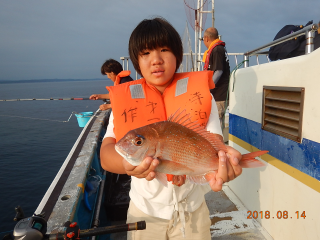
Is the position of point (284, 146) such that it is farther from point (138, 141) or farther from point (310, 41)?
point (138, 141)

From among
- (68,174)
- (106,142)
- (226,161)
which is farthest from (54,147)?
(226,161)

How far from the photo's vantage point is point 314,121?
171 cm

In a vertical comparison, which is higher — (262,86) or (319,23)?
(319,23)

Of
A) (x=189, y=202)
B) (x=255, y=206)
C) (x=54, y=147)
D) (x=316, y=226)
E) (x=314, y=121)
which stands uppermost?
(x=314, y=121)

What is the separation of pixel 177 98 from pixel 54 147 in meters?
13.3

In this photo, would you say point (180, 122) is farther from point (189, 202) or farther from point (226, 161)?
point (189, 202)

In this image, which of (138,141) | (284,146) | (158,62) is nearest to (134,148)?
(138,141)

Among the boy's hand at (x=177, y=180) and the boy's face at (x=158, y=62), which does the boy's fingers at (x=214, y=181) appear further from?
the boy's face at (x=158, y=62)

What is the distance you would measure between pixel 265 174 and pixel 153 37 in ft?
6.91

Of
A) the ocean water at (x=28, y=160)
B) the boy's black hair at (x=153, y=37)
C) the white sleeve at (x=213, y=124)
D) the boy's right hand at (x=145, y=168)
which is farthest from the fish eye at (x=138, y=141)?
the ocean water at (x=28, y=160)

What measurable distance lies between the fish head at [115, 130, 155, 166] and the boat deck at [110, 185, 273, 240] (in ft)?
6.77

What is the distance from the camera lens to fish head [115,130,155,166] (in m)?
1.28

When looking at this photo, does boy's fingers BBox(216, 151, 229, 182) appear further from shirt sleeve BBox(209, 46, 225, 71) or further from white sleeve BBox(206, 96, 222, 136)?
shirt sleeve BBox(209, 46, 225, 71)

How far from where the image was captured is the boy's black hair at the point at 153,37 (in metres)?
1.61
